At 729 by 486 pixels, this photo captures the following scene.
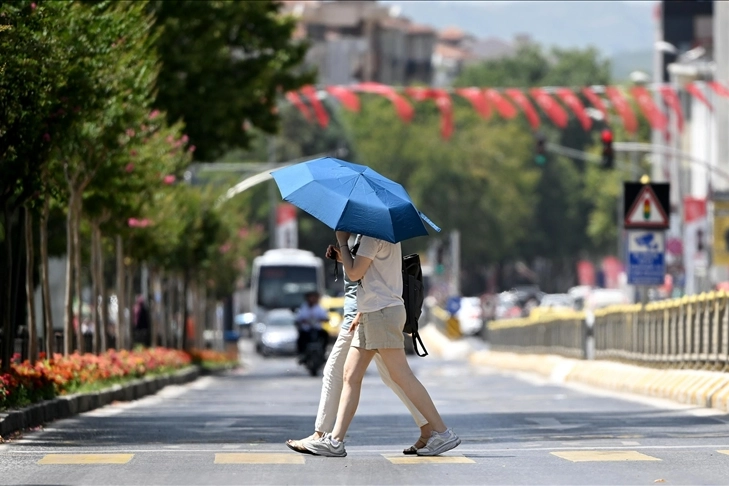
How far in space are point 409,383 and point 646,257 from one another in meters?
14.4

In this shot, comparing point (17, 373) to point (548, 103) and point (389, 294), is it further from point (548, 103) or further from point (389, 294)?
point (548, 103)

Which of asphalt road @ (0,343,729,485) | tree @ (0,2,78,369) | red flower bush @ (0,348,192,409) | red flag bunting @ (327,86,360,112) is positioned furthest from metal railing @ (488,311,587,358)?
tree @ (0,2,78,369)

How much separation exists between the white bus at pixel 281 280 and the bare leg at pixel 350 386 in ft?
197

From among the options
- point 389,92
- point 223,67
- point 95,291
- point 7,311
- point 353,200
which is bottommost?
point 7,311

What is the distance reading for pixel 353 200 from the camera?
41.2 feet

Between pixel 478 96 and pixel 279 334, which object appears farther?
pixel 279 334

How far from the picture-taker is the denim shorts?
12.5 metres

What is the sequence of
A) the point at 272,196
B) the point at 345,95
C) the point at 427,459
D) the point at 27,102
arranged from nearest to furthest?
the point at 427,459, the point at 27,102, the point at 345,95, the point at 272,196

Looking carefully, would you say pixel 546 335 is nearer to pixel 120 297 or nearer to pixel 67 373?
pixel 120 297

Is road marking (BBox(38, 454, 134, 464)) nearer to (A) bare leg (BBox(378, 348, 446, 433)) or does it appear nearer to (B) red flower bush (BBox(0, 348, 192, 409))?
(A) bare leg (BBox(378, 348, 446, 433))

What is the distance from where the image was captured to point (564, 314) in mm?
39812

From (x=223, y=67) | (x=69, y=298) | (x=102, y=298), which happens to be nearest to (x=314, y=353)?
(x=223, y=67)

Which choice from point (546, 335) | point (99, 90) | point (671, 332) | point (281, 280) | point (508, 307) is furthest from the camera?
point (508, 307)

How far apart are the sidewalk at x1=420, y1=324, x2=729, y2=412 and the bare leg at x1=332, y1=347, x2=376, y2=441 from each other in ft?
24.2
